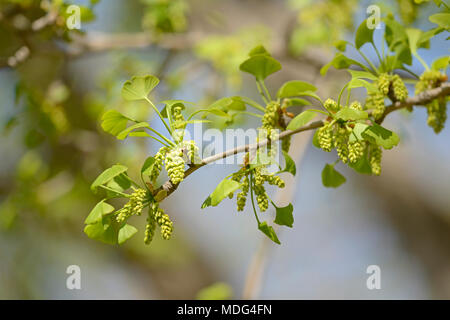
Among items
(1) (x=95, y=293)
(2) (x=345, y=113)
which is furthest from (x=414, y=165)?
(1) (x=95, y=293)

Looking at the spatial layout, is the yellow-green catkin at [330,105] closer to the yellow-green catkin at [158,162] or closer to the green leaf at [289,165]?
the green leaf at [289,165]

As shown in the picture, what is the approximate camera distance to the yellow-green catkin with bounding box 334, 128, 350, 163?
2.02 feet

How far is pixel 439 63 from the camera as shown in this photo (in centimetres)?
80

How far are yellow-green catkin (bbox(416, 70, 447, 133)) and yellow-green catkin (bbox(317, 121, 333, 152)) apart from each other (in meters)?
0.25

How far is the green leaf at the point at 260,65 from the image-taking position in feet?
2.40

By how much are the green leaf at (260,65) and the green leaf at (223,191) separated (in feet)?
0.76

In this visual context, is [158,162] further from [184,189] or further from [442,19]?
[184,189]

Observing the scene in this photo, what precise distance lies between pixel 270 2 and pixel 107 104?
1.56 metres

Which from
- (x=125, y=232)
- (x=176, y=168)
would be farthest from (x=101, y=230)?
(x=176, y=168)

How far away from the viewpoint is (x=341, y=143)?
0.64 m

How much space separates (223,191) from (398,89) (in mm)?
361

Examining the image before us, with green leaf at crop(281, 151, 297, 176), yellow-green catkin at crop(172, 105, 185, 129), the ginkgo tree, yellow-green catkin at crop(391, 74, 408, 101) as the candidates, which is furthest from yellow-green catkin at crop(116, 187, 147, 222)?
yellow-green catkin at crop(391, 74, 408, 101)

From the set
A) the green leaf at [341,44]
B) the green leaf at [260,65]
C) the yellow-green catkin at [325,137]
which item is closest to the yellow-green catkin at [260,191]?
the yellow-green catkin at [325,137]
